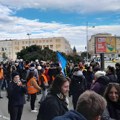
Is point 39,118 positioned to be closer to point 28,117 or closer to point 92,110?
point 92,110

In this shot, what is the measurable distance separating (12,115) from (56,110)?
3.91 m

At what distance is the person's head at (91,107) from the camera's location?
2.75 metres

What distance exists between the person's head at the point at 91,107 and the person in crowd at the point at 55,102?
1324 millimetres

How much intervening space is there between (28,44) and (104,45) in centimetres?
11565

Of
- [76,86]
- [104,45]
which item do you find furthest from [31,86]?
[104,45]

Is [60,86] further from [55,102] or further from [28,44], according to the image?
[28,44]

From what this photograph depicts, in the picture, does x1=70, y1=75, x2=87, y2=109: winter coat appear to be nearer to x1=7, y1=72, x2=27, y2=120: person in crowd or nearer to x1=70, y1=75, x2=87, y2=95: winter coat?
x1=70, y1=75, x2=87, y2=95: winter coat

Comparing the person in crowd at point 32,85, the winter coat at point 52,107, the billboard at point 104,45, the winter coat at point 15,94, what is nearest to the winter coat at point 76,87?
the person in crowd at point 32,85

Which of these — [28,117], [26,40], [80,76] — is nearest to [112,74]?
[80,76]

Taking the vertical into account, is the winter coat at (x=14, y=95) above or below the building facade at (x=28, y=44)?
below

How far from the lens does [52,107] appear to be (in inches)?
163

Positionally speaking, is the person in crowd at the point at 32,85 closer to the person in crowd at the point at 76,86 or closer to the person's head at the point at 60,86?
the person in crowd at the point at 76,86

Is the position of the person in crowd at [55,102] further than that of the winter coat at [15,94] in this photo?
No

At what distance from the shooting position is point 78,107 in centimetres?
285
